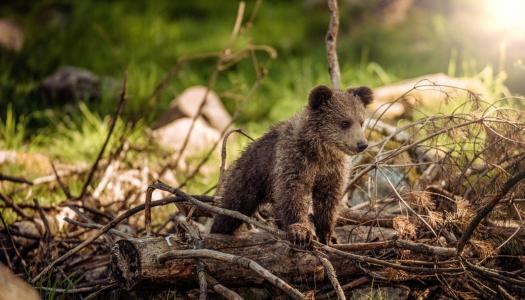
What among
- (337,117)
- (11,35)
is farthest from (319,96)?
(11,35)

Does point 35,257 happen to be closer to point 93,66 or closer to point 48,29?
point 93,66

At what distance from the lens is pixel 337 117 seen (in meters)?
4.23

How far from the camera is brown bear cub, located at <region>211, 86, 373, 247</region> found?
4.09 metres

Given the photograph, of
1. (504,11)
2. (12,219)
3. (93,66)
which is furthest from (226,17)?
(12,219)

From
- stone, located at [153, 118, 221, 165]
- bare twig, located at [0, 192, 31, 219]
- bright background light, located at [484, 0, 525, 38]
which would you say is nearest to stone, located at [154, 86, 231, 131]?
stone, located at [153, 118, 221, 165]

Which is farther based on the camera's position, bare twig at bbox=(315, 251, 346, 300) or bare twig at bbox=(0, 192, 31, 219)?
bare twig at bbox=(0, 192, 31, 219)

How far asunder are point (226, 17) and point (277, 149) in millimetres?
7797

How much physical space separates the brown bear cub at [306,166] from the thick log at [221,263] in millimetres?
158

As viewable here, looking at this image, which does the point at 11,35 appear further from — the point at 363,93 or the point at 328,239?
the point at 328,239

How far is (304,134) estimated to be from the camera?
13.8 feet

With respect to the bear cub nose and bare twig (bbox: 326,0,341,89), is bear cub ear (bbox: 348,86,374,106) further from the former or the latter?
bare twig (bbox: 326,0,341,89)

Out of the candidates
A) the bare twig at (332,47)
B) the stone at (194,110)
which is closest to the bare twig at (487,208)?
the bare twig at (332,47)

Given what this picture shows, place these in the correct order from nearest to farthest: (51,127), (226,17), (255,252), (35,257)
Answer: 1. (255,252)
2. (35,257)
3. (51,127)
4. (226,17)

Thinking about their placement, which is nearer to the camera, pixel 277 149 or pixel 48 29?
pixel 277 149
